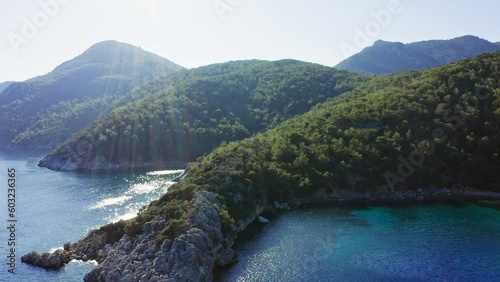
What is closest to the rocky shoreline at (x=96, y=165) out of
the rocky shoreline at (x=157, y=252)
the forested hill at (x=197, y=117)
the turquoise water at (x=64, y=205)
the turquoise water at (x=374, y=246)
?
the forested hill at (x=197, y=117)

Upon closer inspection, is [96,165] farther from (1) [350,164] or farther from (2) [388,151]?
(2) [388,151]

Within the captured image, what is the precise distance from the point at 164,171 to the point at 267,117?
50.9 meters

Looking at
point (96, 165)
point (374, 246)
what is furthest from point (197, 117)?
point (374, 246)

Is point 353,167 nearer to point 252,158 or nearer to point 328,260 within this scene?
point 252,158

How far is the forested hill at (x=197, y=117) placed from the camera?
424 feet

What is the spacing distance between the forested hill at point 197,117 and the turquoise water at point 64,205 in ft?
49.9

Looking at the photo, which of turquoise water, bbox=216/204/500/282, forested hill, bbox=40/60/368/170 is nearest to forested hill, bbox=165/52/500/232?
turquoise water, bbox=216/204/500/282

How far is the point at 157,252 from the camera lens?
1722 inches

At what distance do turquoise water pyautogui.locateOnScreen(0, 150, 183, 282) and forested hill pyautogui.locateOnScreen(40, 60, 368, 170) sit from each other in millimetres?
15214

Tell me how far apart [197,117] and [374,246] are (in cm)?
10713

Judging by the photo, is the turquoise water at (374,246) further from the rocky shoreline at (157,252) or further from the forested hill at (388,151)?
the forested hill at (388,151)

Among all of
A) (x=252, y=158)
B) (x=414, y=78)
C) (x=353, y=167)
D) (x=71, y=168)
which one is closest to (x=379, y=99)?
(x=414, y=78)

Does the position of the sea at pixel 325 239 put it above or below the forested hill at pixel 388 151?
below

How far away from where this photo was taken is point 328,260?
4872 cm
